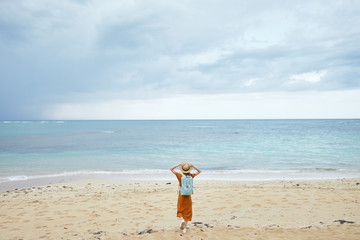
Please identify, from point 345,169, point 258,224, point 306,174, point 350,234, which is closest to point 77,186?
point 258,224

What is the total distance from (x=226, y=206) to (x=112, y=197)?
193 inches

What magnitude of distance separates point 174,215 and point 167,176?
8.51 m

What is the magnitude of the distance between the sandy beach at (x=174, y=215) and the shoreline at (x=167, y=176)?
389 centimetres

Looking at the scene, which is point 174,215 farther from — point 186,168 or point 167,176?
point 167,176

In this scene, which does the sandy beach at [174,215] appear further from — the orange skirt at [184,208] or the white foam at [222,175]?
the white foam at [222,175]

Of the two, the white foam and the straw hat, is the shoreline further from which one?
the straw hat

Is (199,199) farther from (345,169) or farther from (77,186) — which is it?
(345,169)

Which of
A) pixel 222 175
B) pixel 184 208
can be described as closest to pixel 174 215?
pixel 184 208

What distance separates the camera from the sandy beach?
6020 mm

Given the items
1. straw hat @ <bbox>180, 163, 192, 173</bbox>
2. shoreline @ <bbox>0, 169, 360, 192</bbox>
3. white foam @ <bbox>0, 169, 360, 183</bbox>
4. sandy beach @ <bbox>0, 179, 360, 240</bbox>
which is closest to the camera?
straw hat @ <bbox>180, 163, 192, 173</bbox>

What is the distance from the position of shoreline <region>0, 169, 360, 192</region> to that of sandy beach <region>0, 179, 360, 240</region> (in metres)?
3.89

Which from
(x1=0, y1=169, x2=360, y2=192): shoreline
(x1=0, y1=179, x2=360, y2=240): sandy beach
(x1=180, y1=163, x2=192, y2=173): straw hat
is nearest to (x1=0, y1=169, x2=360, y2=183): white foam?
(x1=0, y1=169, x2=360, y2=192): shoreline

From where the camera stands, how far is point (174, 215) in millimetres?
7461

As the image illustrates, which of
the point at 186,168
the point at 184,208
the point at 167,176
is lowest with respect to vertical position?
the point at 167,176
